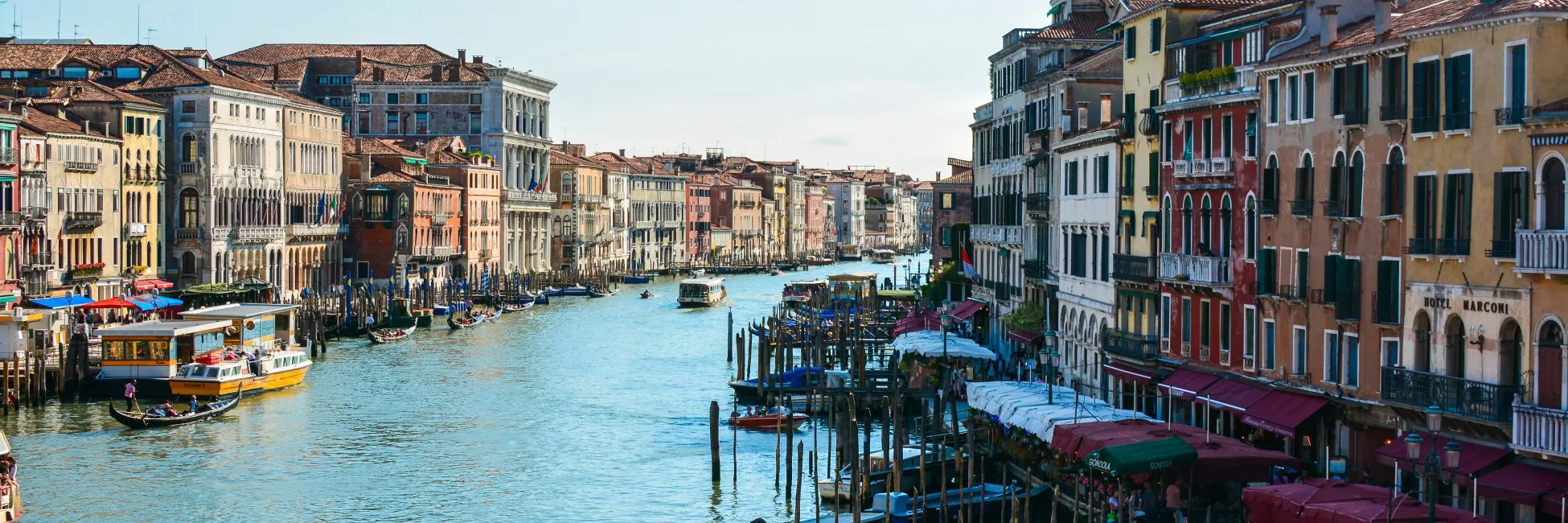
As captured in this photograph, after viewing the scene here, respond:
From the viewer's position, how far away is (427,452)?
29531 millimetres

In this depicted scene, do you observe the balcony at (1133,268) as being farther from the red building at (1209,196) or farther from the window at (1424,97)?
the window at (1424,97)

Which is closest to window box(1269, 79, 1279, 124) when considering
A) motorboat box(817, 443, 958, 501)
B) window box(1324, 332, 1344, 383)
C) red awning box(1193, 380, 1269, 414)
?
window box(1324, 332, 1344, 383)

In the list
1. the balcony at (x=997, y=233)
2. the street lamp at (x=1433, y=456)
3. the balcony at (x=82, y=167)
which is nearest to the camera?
the street lamp at (x=1433, y=456)

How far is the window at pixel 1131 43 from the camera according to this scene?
25328mm

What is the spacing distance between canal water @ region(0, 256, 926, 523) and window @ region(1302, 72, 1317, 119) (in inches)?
313

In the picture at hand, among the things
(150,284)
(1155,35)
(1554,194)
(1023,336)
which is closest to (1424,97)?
(1554,194)

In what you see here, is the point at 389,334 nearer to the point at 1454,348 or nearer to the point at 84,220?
the point at 84,220

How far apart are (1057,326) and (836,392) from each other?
3.62 m

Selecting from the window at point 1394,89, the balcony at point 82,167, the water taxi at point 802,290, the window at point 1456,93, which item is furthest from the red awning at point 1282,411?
the water taxi at point 802,290

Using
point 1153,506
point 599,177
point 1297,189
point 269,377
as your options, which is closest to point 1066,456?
point 1153,506

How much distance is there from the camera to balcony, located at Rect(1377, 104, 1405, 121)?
17.4m

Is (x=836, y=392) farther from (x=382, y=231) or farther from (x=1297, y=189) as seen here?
(x=382, y=231)

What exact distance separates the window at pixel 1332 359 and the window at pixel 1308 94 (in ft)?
7.19

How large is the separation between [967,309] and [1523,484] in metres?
24.4
